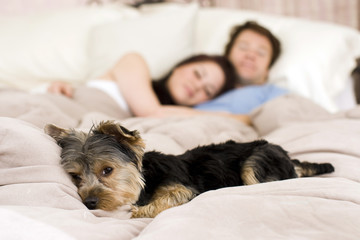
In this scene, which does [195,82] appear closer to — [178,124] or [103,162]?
[178,124]

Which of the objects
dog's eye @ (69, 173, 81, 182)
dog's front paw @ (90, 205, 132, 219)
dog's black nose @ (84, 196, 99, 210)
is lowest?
dog's front paw @ (90, 205, 132, 219)

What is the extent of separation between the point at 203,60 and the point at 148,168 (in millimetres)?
2182

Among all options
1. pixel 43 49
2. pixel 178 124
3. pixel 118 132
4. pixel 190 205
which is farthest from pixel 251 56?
pixel 190 205

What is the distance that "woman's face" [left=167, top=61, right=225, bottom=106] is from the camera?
3764 millimetres

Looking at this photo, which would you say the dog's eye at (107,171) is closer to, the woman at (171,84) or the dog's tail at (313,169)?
the dog's tail at (313,169)

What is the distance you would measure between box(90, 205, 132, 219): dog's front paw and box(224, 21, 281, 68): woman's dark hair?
270 centimetres

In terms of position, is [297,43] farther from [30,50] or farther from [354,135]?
[30,50]

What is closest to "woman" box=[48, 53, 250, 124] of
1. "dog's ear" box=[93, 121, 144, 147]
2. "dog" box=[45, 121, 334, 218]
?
"dog" box=[45, 121, 334, 218]

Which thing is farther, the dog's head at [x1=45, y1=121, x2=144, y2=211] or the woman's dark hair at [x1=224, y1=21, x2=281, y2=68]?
the woman's dark hair at [x1=224, y1=21, x2=281, y2=68]

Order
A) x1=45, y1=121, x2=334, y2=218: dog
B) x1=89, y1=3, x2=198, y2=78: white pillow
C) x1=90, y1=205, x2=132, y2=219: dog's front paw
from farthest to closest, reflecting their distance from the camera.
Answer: x1=89, y1=3, x2=198, y2=78: white pillow
x1=45, y1=121, x2=334, y2=218: dog
x1=90, y1=205, x2=132, y2=219: dog's front paw

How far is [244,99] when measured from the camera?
3748mm

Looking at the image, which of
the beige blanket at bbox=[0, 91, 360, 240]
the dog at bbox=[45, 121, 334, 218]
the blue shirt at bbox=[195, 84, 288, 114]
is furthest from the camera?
the blue shirt at bbox=[195, 84, 288, 114]

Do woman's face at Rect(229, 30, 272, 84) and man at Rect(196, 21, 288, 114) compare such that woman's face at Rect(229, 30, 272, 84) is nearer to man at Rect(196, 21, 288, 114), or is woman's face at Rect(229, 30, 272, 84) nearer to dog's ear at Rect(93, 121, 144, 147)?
man at Rect(196, 21, 288, 114)

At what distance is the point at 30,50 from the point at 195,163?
2931 millimetres
